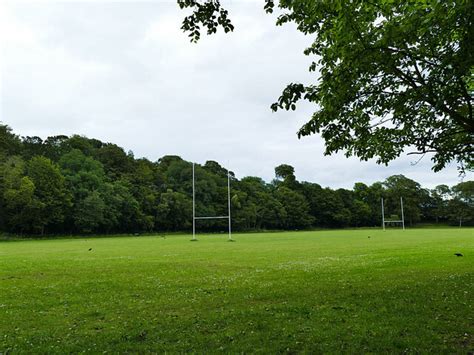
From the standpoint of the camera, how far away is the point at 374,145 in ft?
42.0

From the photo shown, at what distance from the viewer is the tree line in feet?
245

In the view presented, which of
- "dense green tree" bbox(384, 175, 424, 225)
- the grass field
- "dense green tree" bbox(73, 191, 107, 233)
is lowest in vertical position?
the grass field

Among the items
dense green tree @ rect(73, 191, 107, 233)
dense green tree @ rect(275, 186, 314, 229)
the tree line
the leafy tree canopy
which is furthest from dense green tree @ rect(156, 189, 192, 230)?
the leafy tree canopy

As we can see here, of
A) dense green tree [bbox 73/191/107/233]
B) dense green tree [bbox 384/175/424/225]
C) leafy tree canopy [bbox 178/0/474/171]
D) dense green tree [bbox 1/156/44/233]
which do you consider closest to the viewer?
leafy tree canopy [bbox 178/0/474/171]

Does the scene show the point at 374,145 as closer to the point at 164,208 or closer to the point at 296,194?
the point at 164,208

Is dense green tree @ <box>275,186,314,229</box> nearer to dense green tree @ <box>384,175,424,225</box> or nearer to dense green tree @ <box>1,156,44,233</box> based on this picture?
dense green tree @ <box>384,175,424,225</box>

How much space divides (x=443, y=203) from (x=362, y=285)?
154 m

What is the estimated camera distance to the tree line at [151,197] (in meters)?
74.8

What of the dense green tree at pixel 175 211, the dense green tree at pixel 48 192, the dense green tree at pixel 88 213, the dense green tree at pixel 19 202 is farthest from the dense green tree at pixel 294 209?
the dense green tree at pixel 19 202

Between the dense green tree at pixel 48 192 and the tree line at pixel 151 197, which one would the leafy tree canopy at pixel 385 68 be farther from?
the dense green tree at pixel 48 192

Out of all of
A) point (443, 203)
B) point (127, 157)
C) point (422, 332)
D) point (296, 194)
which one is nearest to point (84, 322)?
point (422, 332)

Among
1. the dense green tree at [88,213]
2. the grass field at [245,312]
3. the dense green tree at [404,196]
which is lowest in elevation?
the grass field at [245,312]

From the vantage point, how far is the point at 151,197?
316 feet

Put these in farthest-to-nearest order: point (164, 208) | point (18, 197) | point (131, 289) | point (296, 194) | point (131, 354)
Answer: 1. point (296, 194)
2. point (164, 208)
3. point (18, 197)
4. point (131, 289)
5. point (131, 354)
